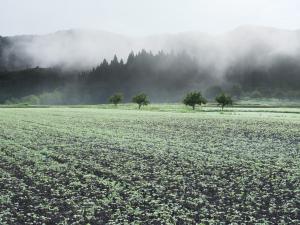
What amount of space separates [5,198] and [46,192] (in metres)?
1.94

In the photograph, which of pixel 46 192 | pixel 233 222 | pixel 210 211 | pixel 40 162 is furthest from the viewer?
pixel 40 162

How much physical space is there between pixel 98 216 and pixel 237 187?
318 inches

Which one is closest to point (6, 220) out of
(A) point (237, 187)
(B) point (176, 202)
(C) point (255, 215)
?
(B) point (176, 202)

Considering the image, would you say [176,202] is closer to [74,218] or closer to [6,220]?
[74,218]

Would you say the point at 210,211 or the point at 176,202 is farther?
the point at 176,202

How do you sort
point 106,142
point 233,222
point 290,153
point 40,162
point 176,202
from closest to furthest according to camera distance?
point 233,222
point 176,202
point 40,162
point 290,153
point 106,142

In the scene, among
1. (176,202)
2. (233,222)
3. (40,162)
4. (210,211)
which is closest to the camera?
(233,222)

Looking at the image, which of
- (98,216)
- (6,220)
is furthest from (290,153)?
(6,220)

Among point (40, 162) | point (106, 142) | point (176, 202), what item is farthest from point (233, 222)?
point (106, 142)

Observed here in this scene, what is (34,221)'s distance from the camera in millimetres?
16125

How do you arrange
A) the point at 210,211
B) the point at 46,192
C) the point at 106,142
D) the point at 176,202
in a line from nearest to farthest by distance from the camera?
the point at 210,211 → the point at 176,202 → the point at 46,192 → the point at 106,142

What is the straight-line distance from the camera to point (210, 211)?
17.2 metres

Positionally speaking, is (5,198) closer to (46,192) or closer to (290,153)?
(46,192)

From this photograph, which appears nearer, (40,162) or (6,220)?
(6,220)
